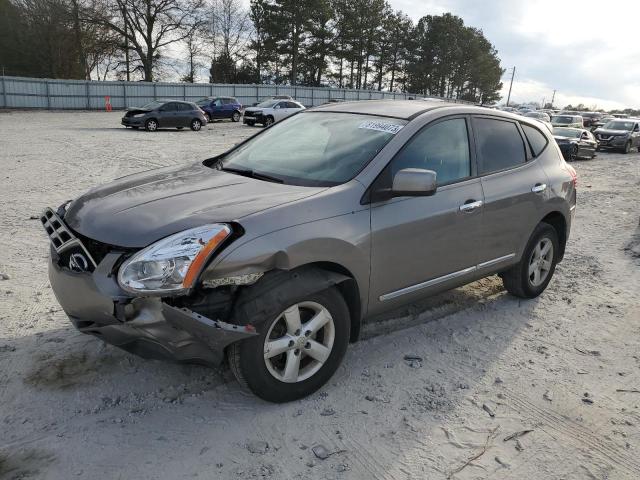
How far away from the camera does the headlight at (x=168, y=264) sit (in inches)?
107

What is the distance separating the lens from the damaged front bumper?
107 inches

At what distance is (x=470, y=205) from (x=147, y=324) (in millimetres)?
2494

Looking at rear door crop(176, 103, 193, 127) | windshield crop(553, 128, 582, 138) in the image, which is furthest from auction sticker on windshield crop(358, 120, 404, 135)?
rear door crop(176, 103, 193, 127)

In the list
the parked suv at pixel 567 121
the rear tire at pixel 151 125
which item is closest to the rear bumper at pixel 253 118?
the rear tire at pixel 151 125

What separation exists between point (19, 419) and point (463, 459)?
2.45 meters

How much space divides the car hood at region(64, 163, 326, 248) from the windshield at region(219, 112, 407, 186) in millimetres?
220

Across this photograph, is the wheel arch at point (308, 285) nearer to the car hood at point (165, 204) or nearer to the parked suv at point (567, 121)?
the car hood at point (165, 204)

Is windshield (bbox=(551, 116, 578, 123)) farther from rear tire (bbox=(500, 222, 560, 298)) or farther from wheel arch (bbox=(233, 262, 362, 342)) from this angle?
wheel arch (bbox=(233, 262, 362, 342))

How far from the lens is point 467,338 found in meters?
4.25

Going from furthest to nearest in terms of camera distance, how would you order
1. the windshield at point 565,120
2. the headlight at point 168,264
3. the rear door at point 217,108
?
the rear door at point 217,108 → the windshield at point 565,120 → the headlight at point 168,264

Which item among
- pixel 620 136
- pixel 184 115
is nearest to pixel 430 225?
pixel 184 115

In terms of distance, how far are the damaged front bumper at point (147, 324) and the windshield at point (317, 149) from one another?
121cm

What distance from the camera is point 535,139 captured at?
197 inches

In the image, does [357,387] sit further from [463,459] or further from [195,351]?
[195,351]
